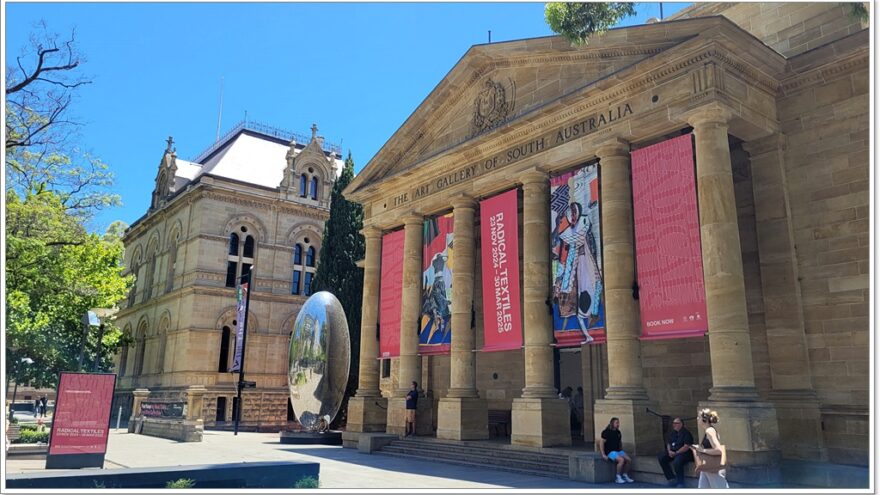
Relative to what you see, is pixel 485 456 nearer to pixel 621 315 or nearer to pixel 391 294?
pixel 621 315

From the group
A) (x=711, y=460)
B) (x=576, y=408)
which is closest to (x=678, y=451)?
(x=711, y=460)

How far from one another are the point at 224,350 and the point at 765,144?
114ft

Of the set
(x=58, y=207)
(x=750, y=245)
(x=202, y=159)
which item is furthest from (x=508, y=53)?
(x=202, y=159)

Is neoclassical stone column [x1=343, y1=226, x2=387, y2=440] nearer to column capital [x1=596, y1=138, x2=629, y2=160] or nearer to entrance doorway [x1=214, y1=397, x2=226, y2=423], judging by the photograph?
column capital [x1=596, y1=138, x2=629, y2=160]

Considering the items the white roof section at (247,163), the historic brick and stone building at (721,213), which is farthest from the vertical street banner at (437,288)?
the white roof section at (247,163)

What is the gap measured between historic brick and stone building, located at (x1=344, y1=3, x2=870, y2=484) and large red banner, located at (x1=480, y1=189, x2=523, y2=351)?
2.03ft

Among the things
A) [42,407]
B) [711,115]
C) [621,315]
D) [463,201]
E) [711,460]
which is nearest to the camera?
[711,460]

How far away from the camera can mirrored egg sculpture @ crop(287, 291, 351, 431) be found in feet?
59.9

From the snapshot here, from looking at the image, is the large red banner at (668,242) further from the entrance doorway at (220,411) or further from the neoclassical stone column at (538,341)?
the entrance doorway at (220,411)

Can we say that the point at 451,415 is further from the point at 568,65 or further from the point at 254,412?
the point at 254,412

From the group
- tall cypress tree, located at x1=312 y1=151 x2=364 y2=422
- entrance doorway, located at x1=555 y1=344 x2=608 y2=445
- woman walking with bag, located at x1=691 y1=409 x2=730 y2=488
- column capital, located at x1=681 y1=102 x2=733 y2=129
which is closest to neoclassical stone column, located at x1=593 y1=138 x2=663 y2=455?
column capital, located at x1=681 y1=102 x2=733 y2=129

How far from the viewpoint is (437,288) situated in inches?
886

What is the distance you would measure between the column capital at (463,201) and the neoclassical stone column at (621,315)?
536 centimetres

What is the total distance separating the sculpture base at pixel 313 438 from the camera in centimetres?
2505
